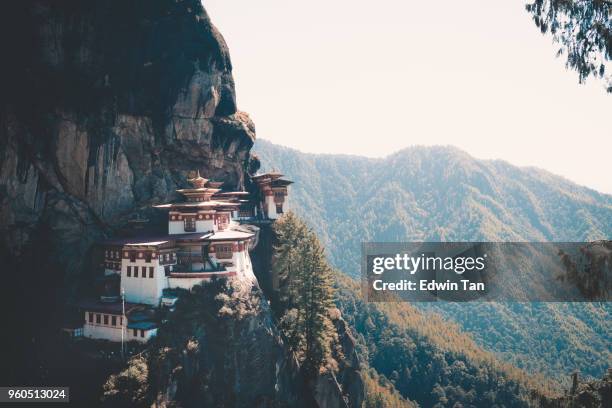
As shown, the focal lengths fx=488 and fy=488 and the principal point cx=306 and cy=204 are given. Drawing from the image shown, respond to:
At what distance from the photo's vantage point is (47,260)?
4016 centimetres

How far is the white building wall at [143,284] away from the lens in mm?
37781

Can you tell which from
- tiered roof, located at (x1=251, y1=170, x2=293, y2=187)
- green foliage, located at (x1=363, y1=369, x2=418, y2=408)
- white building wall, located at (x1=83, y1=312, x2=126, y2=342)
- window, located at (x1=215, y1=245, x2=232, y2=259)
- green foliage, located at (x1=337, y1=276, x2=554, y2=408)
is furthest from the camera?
green foliage, located at (x1=337, y1=276, x2=554, y2=408)

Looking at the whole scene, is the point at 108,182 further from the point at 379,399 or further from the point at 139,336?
the point at 379,399

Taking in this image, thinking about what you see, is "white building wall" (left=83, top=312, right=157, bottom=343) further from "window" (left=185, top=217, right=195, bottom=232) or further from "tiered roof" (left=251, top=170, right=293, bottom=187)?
"tiered roof" (left=251, top=170, right=293, bottom=187)

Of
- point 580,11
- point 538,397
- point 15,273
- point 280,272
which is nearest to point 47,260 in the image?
point 15,273

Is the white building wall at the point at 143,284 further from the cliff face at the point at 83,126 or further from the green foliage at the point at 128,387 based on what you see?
the green foliage at the point at 128,387

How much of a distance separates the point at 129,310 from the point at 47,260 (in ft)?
33.6

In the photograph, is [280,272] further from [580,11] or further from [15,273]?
[580,11]

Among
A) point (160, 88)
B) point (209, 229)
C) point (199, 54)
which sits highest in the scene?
point (199, 54)

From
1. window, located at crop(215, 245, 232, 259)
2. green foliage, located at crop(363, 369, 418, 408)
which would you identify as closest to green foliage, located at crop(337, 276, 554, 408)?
green foliage, located at crop(363, 369, 418, 408)

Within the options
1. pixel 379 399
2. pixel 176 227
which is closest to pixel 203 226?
pixel 176 227

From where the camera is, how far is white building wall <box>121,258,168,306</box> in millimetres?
37781

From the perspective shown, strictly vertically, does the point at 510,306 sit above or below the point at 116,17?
below

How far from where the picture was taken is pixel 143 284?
38250 mm
